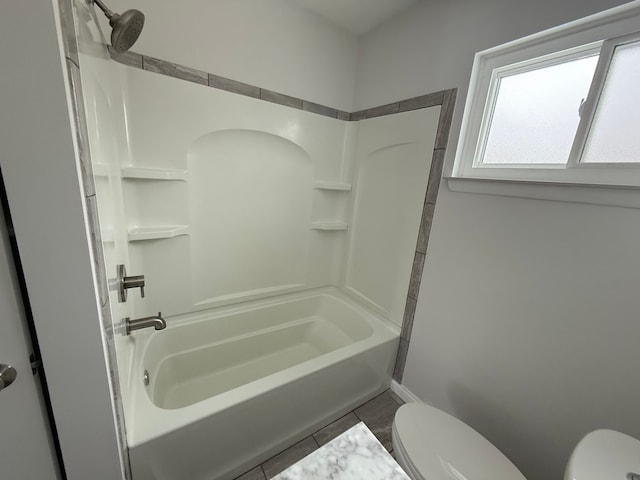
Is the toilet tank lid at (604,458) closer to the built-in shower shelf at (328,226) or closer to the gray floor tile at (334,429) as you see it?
the gray floor tile at (334,429)

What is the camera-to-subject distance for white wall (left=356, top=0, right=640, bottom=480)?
0.94m

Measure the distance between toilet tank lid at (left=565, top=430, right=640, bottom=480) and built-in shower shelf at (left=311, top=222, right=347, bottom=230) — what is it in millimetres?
1675

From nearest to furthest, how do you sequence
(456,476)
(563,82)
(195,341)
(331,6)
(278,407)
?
(456,476) < (563,82) < (278,407) < (331,6) < (195,341)

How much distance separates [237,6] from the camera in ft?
4.71

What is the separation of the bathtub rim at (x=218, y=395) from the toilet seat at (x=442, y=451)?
1.51ft

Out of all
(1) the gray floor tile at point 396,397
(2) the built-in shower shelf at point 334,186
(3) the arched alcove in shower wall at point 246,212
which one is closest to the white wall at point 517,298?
(1) the gray floor tile at point 396,397

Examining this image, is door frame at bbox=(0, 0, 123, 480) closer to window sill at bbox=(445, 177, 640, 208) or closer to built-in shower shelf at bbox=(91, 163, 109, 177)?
built-in shower shelf at bbox=(91, 163, 109, 177)

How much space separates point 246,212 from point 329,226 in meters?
0.69

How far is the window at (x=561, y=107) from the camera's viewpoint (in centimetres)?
94

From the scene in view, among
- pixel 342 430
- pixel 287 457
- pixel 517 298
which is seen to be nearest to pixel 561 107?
pixel 517 298

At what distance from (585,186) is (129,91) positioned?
6.85 feet

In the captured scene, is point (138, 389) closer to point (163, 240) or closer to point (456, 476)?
point (163, 240)

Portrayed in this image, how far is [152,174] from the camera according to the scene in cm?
137

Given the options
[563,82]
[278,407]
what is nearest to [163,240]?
[278,407]
